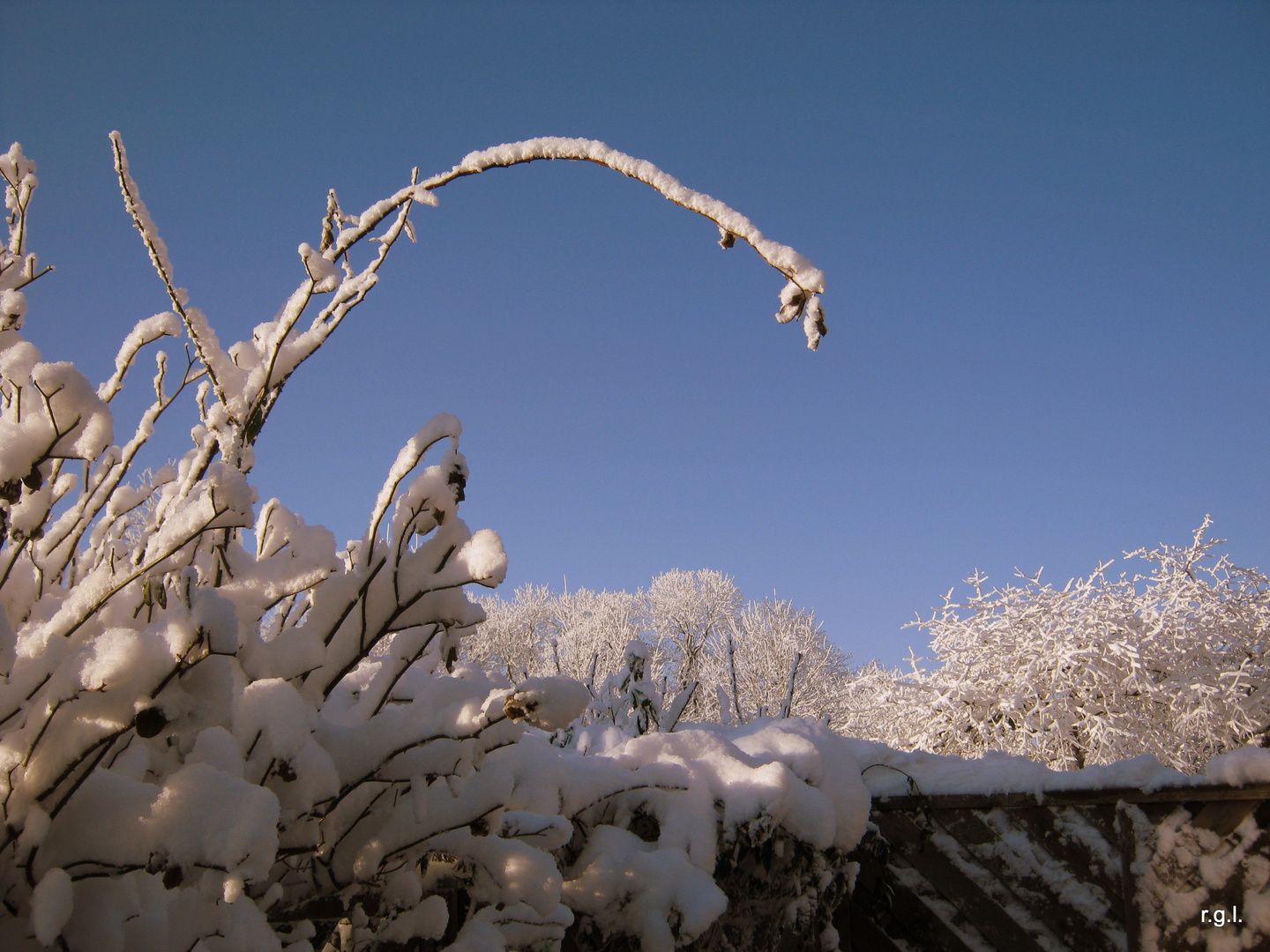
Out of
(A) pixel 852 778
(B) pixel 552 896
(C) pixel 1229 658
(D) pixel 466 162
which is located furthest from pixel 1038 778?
(C) pixel 1229 658

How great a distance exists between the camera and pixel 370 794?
3.06 feet

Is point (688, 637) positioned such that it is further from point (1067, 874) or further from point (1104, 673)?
point (1067, 874)

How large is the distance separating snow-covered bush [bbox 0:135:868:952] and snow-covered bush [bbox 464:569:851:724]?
22.2 m

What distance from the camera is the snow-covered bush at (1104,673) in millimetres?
9156

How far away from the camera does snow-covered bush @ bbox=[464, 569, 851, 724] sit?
24.5m

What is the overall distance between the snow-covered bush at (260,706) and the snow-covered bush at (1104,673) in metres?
9.79

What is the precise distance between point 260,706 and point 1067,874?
2628 mm

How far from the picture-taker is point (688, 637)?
27844 millimetres

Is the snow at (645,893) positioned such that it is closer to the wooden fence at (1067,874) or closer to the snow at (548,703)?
the snow at (548,703)

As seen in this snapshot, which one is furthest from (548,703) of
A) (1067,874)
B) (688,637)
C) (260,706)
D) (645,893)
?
(688,637)

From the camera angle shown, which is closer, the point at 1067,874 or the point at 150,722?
the point at 150,722

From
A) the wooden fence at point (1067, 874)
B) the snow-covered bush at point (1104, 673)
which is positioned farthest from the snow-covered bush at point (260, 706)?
the snow-covered bush at point (1104, 673)

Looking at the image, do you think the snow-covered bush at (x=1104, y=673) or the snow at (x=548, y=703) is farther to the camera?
the snow-covered bush at (x=1104, y=673)

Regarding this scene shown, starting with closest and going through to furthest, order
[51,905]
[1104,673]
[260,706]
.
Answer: [51,905], [260,706], [1104,673]
